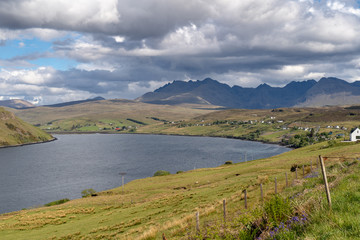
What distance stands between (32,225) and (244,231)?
4594cm

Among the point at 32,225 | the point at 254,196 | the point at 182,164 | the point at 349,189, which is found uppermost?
the point at 349,189

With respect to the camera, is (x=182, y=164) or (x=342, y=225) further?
(x=182, y=164)

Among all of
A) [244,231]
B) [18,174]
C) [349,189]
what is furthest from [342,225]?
[18,174]

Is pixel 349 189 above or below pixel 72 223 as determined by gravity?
above

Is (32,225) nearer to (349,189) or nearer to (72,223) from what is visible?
(72,223)

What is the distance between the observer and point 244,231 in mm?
14391

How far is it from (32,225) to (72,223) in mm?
7455

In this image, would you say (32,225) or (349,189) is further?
(32,225)

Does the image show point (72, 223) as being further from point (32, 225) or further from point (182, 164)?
point (182, 164)

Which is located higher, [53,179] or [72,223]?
[72,223]

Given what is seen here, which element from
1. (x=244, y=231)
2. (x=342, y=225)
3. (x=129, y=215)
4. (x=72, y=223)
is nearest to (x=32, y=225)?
(x=72, y=223)

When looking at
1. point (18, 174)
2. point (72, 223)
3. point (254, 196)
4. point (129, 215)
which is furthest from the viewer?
point (18, 174)

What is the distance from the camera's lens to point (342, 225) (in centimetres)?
1116

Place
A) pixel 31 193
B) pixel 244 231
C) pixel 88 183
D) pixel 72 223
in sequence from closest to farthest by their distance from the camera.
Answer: pixel 244 231, pixel 72 223, pixel 31 193, pixel 88 183
